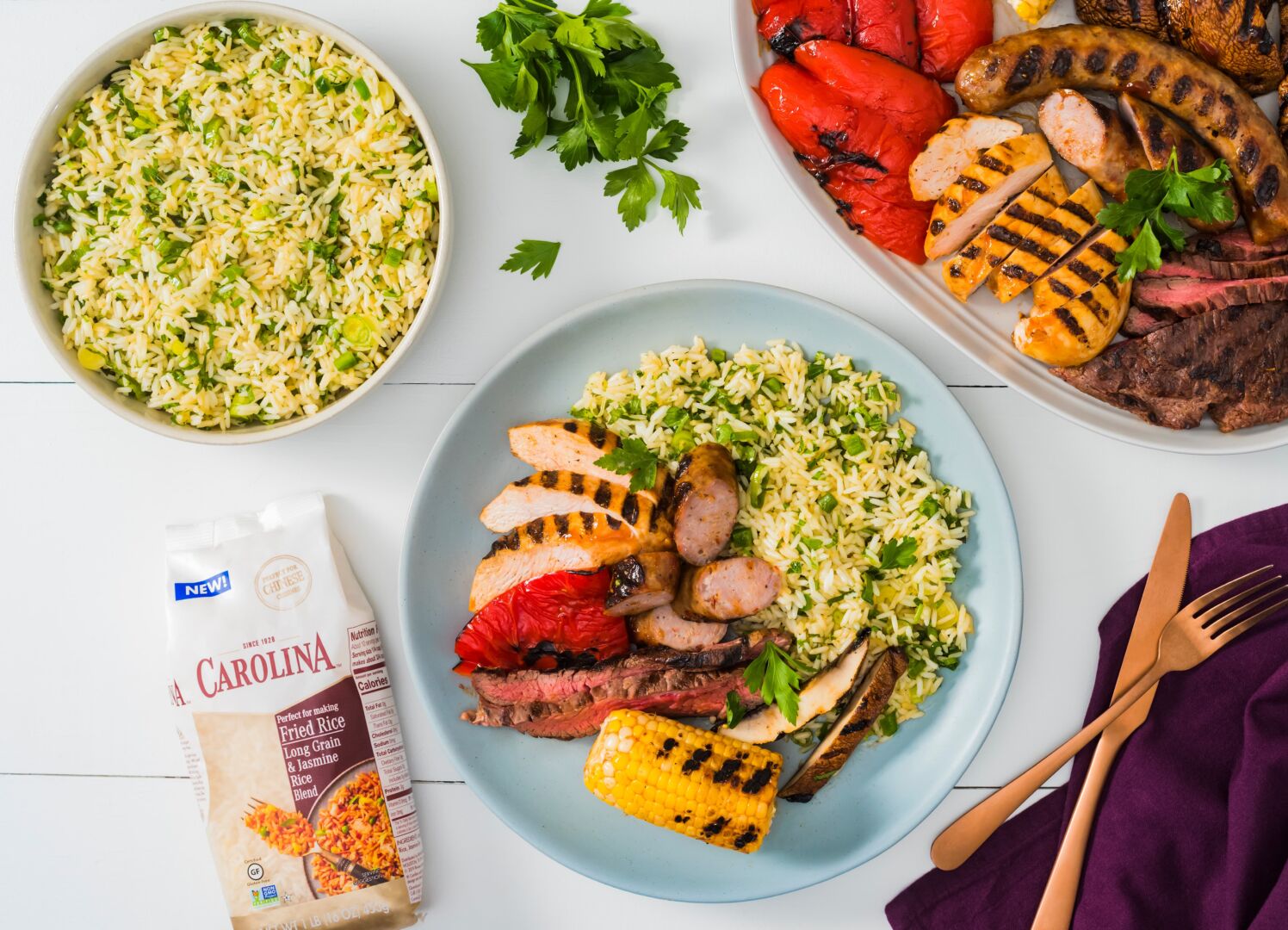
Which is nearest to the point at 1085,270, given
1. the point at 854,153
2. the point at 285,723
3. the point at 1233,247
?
the point at 1233,247

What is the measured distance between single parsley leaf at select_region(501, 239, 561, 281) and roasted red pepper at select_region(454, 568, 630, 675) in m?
0.95

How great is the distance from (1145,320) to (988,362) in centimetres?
49

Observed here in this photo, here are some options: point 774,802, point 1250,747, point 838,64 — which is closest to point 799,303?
point 838,64

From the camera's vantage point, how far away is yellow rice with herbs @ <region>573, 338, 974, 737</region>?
2871 mm

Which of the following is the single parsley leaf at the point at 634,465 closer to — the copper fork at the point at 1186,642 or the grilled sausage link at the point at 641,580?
the grilled sausage link at the point at 641,580

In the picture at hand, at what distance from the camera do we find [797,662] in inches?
115

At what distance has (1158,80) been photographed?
272cm

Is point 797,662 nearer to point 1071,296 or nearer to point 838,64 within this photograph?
point 1071,296

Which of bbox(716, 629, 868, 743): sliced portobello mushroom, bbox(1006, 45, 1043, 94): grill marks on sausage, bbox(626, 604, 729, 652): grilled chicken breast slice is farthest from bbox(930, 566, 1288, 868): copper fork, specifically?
bbox(1006, 45, 1043, 94): grill marks on sausage

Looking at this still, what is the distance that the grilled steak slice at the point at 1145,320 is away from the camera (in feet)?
9.34

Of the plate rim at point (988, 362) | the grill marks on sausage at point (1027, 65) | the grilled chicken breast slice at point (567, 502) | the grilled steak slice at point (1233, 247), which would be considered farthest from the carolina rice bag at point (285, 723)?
the grilled steak slice at point (1233, 247)

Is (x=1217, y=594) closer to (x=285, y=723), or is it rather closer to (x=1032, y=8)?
(x=1032, y=8)

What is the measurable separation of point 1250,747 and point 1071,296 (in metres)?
1.50

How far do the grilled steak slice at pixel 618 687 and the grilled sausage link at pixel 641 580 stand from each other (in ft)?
0.63
